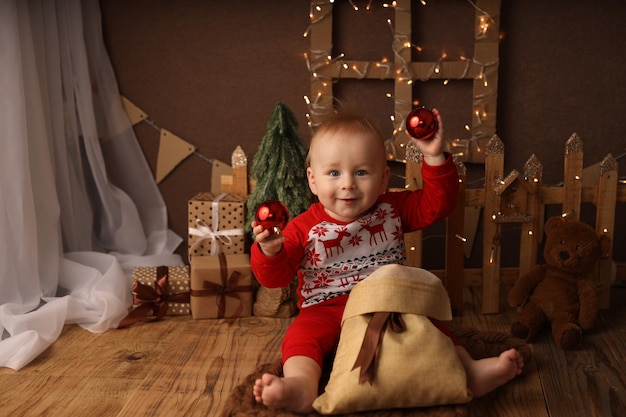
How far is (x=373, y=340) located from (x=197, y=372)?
1.77 ft

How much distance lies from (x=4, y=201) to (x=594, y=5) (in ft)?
6.84

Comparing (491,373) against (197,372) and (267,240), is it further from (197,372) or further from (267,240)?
(197,372)

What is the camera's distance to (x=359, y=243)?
184 cm

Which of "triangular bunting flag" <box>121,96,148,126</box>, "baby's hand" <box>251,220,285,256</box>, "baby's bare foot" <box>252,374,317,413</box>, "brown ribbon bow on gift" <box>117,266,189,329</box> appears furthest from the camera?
"triangular bunting flag" <box>121,96,148,126</box>

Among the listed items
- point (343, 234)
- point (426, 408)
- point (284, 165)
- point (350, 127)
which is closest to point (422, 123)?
point (350, 127)

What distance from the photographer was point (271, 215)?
1554 millimetres

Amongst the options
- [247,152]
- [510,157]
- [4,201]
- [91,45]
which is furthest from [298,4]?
[4,201]

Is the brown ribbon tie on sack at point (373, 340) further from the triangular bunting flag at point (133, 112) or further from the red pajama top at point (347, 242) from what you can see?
the triangular bunting flag at point (133, 112)

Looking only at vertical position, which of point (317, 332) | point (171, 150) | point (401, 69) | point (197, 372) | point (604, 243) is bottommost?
point (197, 372)

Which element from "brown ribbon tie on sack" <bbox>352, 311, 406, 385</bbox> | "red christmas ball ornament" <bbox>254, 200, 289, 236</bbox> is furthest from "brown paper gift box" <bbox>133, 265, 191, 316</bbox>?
"brown ribbon tie on sack" <bbox>352, 311, 406, 385</bbox>

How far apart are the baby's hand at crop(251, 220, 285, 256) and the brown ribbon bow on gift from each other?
0.61 metres

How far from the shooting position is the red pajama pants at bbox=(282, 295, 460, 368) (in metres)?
1.66

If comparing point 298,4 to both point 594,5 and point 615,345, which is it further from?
point 615,345

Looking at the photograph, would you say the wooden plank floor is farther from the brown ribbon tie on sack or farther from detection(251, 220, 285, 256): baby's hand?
detection(251, 220, 285, 256): baby's hand
